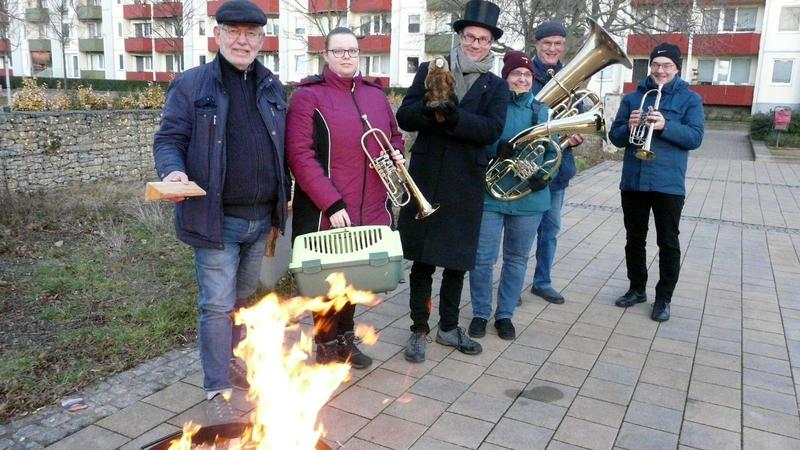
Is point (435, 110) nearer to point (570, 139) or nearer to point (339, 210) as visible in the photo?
point (339, 210)

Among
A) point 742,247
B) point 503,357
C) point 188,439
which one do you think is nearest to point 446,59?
point 503,357

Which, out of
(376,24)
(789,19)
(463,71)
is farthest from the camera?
(376,24)

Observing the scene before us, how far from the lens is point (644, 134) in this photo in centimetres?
469

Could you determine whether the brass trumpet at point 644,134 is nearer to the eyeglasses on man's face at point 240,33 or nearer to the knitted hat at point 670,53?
the knitted hat at point 670,53

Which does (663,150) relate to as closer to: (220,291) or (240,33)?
(240,33)

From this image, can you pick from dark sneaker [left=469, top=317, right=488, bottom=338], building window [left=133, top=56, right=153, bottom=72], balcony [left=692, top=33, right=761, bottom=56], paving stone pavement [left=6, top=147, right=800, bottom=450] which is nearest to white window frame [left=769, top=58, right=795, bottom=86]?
balcony [left=692, top=33, right=761, bottom=56]

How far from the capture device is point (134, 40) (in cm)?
4881

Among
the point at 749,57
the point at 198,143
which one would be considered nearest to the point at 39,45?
the point at 749,57

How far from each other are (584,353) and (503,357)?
23.5 inches

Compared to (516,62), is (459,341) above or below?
below

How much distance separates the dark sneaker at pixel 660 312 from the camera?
500 cm

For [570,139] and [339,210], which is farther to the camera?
[570,139]

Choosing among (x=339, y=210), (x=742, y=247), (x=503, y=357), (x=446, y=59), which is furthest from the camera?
(x=742, y=247)

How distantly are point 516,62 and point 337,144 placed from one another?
1509mm
